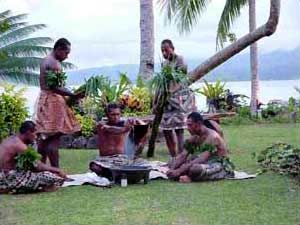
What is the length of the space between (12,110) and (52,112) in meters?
2.16

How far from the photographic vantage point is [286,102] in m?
16.5

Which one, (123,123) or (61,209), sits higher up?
(123,123)

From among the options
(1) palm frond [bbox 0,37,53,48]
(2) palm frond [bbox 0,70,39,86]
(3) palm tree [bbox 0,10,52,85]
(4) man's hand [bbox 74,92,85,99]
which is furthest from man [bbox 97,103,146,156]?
(1) palm frond [bbox 0,37,53,48]

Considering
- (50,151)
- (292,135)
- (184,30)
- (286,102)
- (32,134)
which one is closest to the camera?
(32,134)

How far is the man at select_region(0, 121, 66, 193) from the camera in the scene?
611cm

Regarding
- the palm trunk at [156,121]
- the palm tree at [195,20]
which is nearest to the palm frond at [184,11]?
the palm tree at [195,20]

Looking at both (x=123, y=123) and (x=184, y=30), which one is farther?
(x=184, y=30)

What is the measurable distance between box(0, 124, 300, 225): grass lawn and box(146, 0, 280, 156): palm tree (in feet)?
10.3

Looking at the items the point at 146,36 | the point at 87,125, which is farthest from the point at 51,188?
the point at 146,36

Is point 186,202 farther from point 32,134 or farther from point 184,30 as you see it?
point 184,30

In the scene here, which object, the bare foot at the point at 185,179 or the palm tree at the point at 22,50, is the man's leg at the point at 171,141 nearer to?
the bare foot at the point at 185,179

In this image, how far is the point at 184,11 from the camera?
41.5 feet

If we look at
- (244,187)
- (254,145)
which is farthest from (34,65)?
(244,187)

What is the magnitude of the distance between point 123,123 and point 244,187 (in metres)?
2.13
